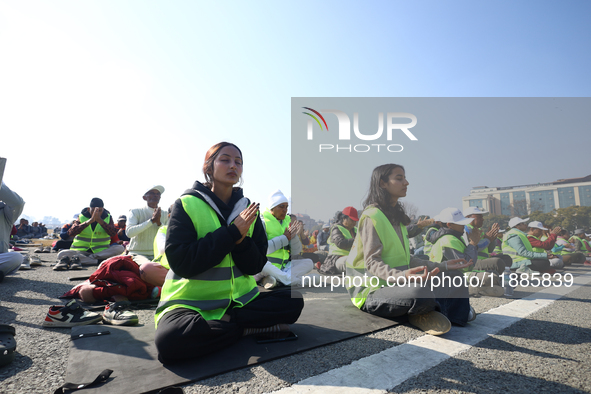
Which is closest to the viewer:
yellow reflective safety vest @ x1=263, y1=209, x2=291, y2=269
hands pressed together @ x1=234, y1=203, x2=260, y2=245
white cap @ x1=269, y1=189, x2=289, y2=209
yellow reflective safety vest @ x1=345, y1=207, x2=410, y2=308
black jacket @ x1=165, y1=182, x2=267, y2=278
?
black jacket @ x1=165, y1=182, x2=267, y2=278

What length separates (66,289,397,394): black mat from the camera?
72.2 inches

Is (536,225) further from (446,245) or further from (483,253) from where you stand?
(446,245)

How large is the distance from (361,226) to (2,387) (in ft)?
9.74

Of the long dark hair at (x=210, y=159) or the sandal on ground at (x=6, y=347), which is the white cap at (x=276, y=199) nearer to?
the long dark hair at (x=210, y=159)

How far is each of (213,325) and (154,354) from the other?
1.65 feet

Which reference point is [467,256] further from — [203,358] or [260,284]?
[203,358]

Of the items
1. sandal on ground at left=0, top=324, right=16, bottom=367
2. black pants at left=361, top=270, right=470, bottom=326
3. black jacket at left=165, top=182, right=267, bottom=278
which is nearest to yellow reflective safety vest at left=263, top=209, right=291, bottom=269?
black pants at left=361, top=270, right=470, bottom=326

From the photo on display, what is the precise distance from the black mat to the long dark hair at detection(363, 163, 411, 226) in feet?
3.70

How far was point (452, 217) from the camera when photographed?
4.47 meters

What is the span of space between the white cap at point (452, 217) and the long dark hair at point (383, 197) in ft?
3.52

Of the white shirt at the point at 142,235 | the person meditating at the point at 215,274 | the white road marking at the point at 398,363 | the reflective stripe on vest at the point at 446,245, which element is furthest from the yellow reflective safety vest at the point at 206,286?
the white shirt at the point at 142,235

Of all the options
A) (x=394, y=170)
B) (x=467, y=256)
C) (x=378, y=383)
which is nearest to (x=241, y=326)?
(x=378, y=383)

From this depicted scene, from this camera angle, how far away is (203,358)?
2.13 meters

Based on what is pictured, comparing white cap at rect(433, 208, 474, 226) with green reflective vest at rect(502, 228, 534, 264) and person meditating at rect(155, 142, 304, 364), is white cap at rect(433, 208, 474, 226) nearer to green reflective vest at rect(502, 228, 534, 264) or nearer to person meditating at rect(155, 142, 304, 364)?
person meditating at rect(155, 142, 304, 364)
